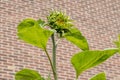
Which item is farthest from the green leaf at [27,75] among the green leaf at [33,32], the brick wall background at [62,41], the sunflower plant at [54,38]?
the brick wall background at [62,41]

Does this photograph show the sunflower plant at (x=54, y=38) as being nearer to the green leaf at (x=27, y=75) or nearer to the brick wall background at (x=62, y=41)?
the green leaf at (x=27, y=75)

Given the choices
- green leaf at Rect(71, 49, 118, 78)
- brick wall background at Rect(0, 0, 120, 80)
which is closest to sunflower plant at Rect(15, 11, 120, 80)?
green leaf at Rect(71, 49, 118, 78)

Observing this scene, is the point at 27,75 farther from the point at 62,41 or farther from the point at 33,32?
the point at 62,41

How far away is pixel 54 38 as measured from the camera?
3.57 ft

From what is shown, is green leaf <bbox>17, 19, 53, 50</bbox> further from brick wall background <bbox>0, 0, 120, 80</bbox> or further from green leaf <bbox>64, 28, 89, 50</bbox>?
brick wall background <bbox>0, 0, 120, 80</bbox>

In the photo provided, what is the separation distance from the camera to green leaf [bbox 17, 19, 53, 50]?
3.43ft

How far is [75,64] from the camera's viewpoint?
3.73 ft

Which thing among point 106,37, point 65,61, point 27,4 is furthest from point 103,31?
point 27,4

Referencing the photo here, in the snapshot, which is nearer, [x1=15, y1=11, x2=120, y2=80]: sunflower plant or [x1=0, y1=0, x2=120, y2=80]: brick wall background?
[x1=15, y1=11, x2=120, y2=80]: sunflower plant

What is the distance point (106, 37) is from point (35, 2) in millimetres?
1671

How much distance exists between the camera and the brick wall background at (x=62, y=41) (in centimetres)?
575

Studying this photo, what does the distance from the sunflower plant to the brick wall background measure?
437 centimetres

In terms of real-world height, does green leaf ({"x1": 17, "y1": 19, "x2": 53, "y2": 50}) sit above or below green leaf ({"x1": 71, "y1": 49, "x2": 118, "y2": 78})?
above

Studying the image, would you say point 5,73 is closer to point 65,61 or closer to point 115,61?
point 65,61
